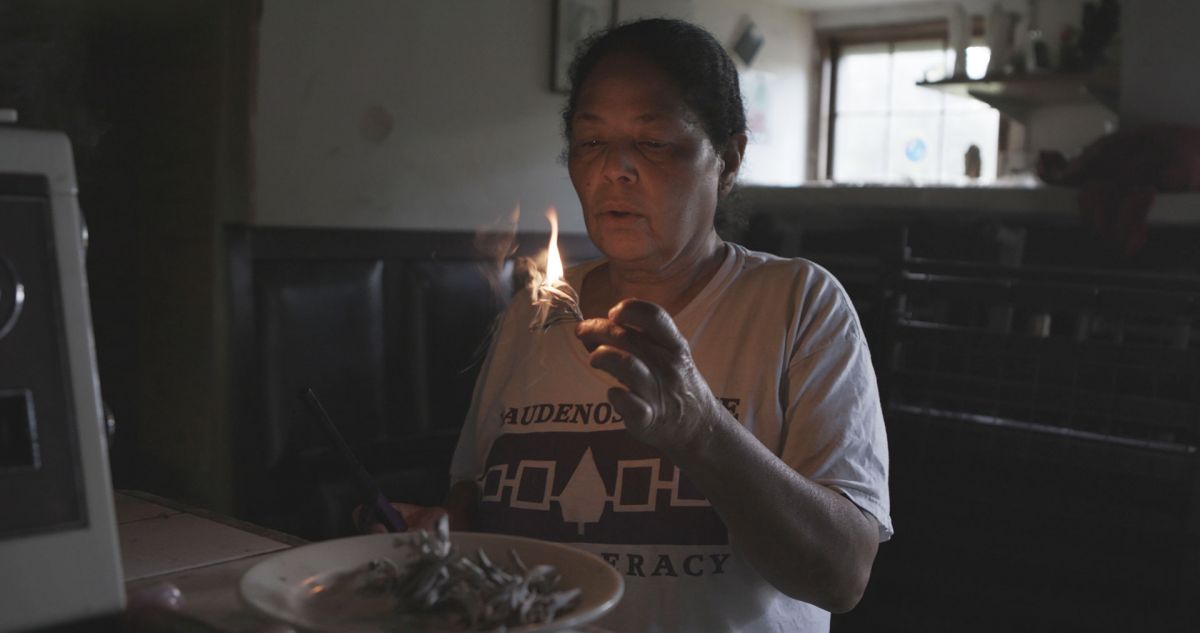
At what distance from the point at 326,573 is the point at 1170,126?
11.2 ft

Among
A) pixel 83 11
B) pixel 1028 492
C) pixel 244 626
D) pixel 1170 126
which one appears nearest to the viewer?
pixel 244 626

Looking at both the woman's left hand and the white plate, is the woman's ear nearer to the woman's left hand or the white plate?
the woman's left hand

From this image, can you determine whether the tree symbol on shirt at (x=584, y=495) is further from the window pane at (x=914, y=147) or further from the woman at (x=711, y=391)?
the window pane at (x=914, y=147)

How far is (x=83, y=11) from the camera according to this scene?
7.63ft

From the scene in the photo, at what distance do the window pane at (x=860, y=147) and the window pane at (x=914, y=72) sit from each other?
166 mm

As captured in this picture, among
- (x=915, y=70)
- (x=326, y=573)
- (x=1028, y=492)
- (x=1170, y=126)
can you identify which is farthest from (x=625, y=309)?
(x=915, y=70)

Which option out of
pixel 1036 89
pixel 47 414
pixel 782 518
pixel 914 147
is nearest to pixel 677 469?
pixel 782 518

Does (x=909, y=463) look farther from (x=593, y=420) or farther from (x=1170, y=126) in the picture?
(x=593, y=420)

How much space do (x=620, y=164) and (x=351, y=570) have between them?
27.3 inches

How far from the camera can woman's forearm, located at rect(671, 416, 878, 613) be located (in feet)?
3.63

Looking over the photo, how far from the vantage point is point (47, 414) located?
814 millimetres

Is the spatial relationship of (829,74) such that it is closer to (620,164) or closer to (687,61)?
(687,61)

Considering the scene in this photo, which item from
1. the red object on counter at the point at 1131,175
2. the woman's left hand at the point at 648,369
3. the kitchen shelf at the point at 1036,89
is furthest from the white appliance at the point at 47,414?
the kitchen shelf at the point at 1036,89

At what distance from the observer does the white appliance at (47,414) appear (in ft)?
2.59
